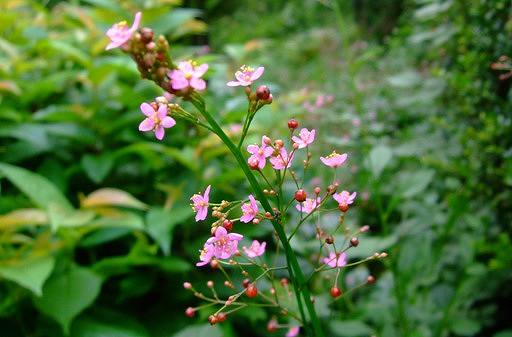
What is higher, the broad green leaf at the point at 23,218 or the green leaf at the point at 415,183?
the green leaf at the point at 415,183

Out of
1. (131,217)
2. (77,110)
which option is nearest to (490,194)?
(131,217)

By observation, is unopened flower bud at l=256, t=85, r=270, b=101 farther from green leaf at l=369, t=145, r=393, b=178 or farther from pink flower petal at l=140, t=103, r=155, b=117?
green leaf at l=369, t=145, r=393, b=178

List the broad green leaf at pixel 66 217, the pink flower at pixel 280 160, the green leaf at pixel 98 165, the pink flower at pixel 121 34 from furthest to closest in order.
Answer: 1. the green leaf at pixel 98 165
2. the broad green leaf at pixel 66 217
3. the pink flower at pixel 280 160
4. the pink flower at pixel 121 34

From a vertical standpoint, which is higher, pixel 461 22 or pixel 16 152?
pixel 461 22

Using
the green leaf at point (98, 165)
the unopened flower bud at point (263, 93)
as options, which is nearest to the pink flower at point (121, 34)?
the unopened flower bud at point (263, 93)

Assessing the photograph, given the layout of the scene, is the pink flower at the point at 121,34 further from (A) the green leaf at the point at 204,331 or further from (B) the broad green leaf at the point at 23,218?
(B) the broad green leaf at the point at 23,218

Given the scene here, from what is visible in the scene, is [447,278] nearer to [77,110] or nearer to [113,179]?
[113,179]
